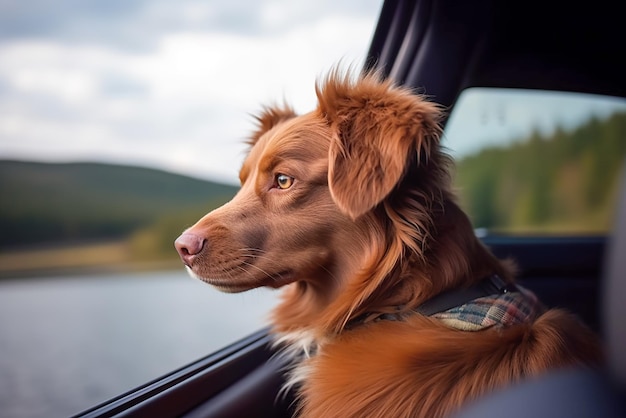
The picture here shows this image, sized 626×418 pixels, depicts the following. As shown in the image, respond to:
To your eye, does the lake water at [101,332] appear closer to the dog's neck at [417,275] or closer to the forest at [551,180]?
the dog's neck at [417,275]

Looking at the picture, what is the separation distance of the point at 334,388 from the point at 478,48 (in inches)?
73.6

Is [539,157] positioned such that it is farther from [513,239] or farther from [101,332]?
[101,332]

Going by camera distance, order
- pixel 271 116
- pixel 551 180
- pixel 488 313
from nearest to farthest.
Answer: pixel 488 313 → pixel 271 116 → pixel 551 180

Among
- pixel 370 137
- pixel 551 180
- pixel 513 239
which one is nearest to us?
pixel 370 137

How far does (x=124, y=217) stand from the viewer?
1.96 metres

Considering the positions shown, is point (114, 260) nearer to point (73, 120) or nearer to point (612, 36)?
point (73, 120)

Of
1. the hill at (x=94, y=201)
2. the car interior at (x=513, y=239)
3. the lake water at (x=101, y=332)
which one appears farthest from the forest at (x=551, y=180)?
the hill at (x=94, y=201)

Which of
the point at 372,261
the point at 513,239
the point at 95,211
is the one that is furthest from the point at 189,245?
the point at 513,239

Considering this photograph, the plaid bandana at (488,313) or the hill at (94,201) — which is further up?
the hill at (94,201)

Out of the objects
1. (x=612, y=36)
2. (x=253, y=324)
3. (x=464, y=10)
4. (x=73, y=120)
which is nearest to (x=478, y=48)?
(x=464, y=10)

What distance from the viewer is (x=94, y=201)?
1890 millimetres

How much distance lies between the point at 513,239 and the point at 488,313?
2.26 meters

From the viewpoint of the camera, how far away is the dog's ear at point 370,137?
5.48ft

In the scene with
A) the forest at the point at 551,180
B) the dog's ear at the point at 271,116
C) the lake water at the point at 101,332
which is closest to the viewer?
the lake water at the point at 101,332
